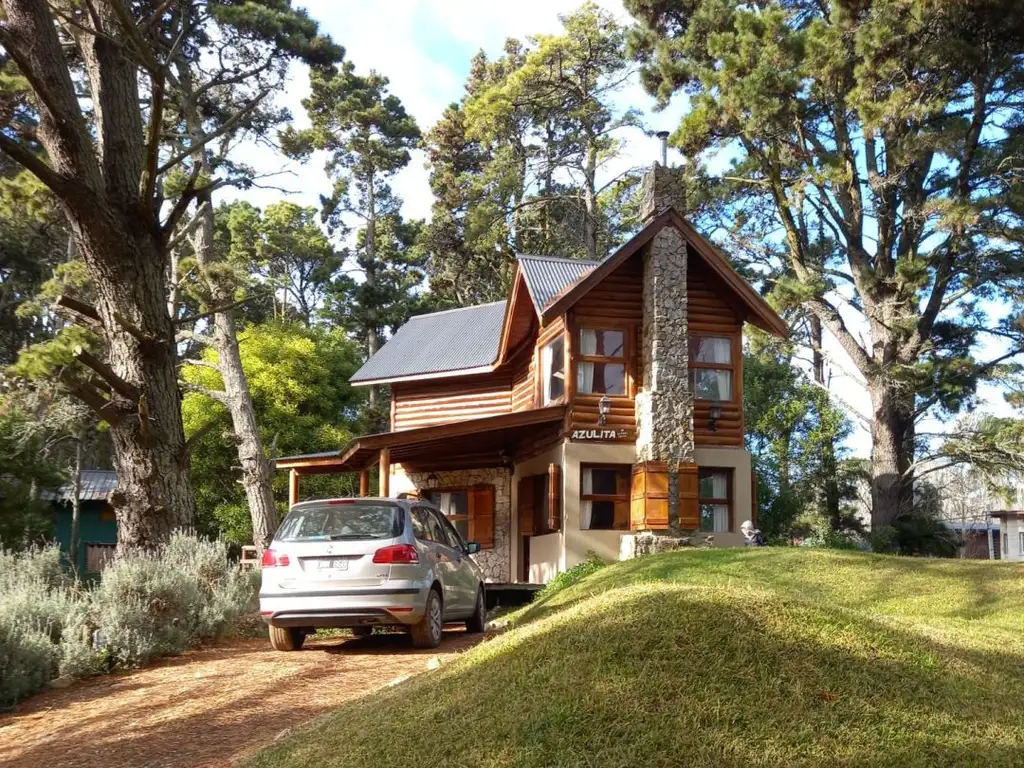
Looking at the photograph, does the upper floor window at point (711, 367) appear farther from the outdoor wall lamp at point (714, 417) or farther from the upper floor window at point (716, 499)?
the upper floor window at point (716, 499)

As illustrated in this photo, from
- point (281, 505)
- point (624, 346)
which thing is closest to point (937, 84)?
point (624, 346)

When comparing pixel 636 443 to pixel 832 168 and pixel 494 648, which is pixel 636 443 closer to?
pixel 832 168

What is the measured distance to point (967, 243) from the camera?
2338 centimetres

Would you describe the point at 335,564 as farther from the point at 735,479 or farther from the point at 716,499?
the point at 735,479

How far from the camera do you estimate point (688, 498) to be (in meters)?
18.4

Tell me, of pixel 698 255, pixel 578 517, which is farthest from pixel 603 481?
pixel 698 255

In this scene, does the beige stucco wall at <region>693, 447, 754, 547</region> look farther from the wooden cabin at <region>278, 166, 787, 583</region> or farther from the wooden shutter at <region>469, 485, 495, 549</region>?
the wooden shutter at <region>469, 485, 495, 549</region>

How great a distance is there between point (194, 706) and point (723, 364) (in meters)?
14.9

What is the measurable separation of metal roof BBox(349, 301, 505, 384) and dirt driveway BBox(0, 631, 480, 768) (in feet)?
49.6

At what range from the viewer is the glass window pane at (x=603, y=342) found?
1948 cm

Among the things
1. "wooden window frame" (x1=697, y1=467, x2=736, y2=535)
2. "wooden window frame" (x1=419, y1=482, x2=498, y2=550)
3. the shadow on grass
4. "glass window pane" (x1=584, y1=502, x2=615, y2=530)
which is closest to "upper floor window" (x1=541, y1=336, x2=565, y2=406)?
"glass window pane" (x1=584, y1=502, x2=615, y2=530)

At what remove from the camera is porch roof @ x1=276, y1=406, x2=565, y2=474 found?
17359mm

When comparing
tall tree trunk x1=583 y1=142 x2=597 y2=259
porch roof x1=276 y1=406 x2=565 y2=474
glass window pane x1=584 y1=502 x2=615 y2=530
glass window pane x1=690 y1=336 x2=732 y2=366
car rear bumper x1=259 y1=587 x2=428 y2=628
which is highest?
tall tree trunk x1=583 y1=142 x2=597 y2=259

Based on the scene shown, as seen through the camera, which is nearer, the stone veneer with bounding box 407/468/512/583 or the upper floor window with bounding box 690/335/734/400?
the upper floor window with bounding box 690/335/734/400
